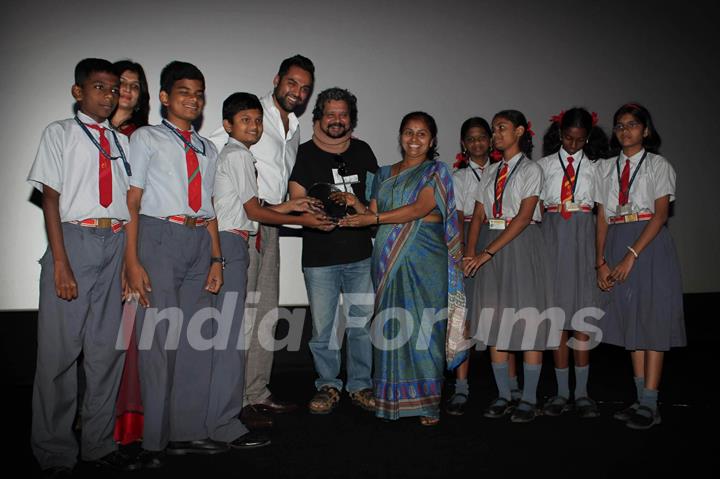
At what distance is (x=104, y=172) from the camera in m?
2.31

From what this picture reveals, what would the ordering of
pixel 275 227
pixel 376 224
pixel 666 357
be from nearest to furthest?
pixel 376 224 < pixel 275 227 < pixel 666 357

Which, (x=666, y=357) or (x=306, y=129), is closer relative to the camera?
(x=306, y=129)

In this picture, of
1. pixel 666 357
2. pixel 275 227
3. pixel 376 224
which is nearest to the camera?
pixel 376 224

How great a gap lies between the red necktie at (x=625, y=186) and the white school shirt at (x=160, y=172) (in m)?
2.05

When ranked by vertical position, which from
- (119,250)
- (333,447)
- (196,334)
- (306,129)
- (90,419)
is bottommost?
(333,447)

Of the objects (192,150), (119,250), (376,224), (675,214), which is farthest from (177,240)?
(675,214)

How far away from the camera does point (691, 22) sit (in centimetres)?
541

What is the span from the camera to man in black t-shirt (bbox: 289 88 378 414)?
10.5 ft

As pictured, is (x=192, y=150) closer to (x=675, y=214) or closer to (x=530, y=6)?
(x=530, y=6)

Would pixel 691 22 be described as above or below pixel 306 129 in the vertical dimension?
above

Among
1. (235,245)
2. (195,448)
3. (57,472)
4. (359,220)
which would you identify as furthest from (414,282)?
(57,472)

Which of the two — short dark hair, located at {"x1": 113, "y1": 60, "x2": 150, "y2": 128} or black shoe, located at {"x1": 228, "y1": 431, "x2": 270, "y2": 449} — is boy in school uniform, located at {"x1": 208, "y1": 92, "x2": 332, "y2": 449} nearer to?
black shoe, located at {"x1": 228, "y1": 431, "x2": 270, "y2": 449}

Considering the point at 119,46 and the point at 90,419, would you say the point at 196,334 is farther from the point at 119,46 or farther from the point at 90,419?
the point at 119,46

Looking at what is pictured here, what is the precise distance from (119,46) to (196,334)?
2.48 metres
